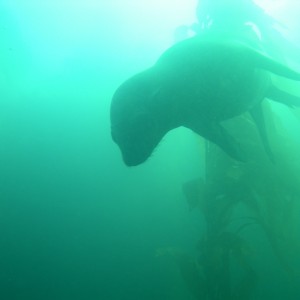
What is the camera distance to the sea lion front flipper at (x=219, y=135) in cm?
325

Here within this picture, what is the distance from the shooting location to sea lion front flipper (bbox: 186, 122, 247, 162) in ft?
10.7

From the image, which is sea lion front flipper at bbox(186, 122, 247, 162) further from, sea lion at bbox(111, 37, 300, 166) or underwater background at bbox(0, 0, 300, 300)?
underwater background at bbox(0, 0, 300, 300)

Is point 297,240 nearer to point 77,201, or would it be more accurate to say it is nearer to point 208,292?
point 208,292

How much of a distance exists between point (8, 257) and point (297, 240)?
16.8m

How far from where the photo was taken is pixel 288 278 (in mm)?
5543

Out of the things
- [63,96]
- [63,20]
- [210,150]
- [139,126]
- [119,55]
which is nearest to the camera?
[139,126]

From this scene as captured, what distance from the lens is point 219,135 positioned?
3.35 metres

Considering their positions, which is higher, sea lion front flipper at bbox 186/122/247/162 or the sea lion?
the sea lion

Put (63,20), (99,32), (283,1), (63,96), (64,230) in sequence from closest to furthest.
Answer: (283,1)
(63,20)
(99,32)
(63,96)
(64,230)

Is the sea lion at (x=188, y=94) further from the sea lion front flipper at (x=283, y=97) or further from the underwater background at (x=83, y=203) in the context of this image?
the underwater background at (x=83, y=203)

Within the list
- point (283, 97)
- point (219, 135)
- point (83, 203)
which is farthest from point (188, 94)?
point (83, 203)

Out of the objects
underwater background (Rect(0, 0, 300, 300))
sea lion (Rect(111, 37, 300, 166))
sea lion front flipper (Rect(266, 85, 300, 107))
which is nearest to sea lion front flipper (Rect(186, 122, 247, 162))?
sea lion (Rect(111, 37, 300, 166))

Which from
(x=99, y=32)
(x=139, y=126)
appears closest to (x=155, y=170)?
(x=99, y=32)

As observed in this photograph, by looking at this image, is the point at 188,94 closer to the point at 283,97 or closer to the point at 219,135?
the point at 219,135
